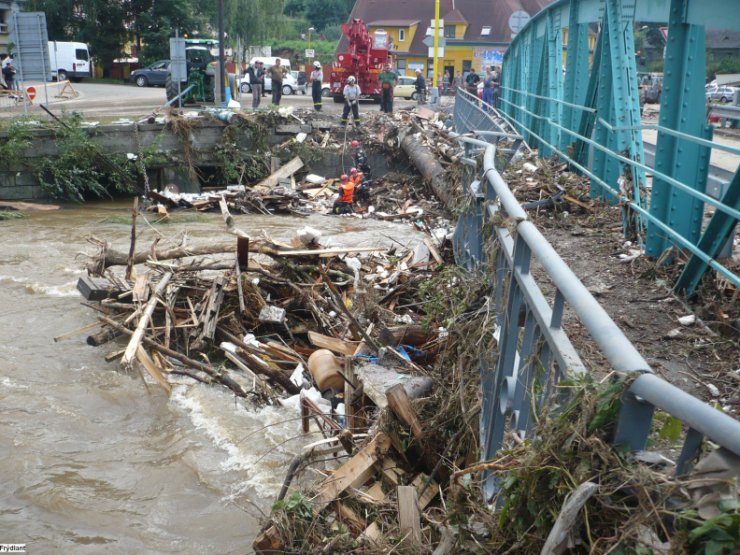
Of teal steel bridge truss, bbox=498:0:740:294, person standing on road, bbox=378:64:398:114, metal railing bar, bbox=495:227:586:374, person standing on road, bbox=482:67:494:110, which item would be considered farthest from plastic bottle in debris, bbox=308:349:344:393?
person standing on road, bbox=482:67:494:110

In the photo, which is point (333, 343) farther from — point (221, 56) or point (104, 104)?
point (104, 104)

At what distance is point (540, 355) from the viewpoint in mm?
2939

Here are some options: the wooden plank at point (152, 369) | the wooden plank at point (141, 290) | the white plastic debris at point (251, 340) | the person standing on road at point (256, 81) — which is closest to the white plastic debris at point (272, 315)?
the white plastic debris at point (251, 340)

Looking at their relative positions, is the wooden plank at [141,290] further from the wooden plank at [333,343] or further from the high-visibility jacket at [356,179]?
the high-visibility jacket at [356,179]

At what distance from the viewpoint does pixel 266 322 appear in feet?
28.5

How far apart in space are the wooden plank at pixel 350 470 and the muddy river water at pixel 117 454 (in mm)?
757

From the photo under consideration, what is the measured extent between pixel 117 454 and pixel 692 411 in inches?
251

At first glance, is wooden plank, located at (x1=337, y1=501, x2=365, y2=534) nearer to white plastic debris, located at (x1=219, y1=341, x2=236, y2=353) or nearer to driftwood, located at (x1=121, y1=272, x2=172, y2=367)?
white plastic debris, located at (x1=219, y1=341, x2=236, y2=353)

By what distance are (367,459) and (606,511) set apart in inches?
114

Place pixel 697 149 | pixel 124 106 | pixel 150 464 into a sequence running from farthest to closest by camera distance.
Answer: pixel 124 106
pixel 150 464
pixel 697 149

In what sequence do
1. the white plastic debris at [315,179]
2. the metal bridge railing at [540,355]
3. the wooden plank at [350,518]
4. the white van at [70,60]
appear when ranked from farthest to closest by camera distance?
the white van at [70,60], the white plastic debris at [315,179], the wooden plank at [350,518], the metal bridge railing at [540,355]

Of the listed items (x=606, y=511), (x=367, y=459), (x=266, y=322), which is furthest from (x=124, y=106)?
(x=606, y=511)

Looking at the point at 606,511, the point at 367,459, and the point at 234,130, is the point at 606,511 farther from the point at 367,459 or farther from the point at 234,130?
the point at 234,130

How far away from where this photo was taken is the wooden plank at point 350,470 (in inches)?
180
